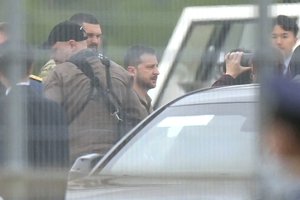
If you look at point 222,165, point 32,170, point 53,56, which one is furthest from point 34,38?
point 222,165

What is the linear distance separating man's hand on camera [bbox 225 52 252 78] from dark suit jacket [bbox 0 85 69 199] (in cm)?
63

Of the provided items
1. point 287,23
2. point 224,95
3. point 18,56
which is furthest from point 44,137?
point 287,23

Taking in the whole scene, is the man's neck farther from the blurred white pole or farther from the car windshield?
the blurred white pole

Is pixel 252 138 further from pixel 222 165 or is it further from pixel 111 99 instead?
pixel 111 99

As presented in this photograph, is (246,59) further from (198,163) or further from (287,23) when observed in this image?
(198,163)

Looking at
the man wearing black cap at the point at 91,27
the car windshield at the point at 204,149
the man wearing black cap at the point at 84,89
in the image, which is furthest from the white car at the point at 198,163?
the man wearing black cap at the point at 91,27

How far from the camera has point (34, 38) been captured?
5.11 metres

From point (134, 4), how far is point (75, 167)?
2.20 ft

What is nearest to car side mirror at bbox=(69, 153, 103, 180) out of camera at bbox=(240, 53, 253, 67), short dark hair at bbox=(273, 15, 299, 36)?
camera at bbox=(240, 53, 253, 67)

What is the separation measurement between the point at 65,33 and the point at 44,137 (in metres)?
0.39

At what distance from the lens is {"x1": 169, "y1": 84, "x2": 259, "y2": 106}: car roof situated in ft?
17.3

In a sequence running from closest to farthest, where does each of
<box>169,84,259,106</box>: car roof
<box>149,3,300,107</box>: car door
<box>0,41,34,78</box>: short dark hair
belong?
<box>0,41,34,78</box>: short dark hair
<box>149,3,300,107</box>: car door
<box>169,84,259,106</box>: car roof

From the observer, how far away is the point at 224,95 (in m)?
5.34

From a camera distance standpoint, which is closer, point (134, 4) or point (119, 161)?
point (134, 4)
